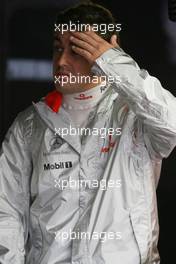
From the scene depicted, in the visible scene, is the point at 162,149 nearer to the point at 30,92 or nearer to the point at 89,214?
the point at 89,214

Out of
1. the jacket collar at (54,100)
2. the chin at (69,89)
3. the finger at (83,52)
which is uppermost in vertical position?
the finger at (83,52)

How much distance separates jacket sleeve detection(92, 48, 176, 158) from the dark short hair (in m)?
0.15

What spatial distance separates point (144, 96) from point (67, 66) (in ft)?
0.85

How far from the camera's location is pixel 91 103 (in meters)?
1.59

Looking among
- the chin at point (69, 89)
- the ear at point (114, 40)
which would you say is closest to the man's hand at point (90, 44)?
the ear at point (114, 40)

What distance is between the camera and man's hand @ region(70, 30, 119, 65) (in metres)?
1.47

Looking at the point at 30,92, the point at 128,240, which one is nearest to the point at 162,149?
the point at 128,240

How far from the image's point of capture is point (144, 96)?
140 centimetres

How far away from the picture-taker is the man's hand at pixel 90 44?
1.47m

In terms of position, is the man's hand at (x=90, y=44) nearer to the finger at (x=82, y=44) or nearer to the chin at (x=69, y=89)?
the finger at (x=82, y=44)

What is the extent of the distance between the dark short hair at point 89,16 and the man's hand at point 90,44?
A: 4cm

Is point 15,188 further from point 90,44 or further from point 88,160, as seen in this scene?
point 90,44

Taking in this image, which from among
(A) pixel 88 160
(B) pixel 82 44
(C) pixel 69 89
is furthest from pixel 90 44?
(A) pixel 88 160

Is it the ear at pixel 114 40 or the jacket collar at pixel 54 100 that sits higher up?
the ear at pixel 114 40
